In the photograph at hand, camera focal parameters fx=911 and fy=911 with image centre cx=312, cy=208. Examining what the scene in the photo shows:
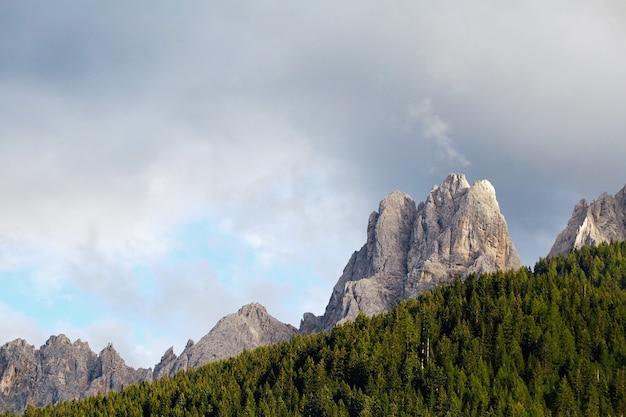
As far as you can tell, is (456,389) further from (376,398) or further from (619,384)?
(619,384)

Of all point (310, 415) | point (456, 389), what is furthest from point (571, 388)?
point (310, 415)

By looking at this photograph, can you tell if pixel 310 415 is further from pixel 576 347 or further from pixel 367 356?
pixel 576 347

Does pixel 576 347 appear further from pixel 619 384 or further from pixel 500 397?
pixel 500 397

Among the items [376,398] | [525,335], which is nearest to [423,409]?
[376,398]

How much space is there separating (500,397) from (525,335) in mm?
25221

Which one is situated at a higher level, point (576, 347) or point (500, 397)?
point (576, 347)

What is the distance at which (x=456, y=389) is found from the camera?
183 m

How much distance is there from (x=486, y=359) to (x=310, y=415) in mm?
40931

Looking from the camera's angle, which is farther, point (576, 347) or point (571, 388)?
point (576, 347)

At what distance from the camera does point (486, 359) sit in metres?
194

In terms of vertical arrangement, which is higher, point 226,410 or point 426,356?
point 426,356

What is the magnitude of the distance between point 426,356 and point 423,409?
2425 cm

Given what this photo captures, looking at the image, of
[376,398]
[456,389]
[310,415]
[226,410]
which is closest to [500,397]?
[456,389]

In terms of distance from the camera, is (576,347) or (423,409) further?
(576,347)
